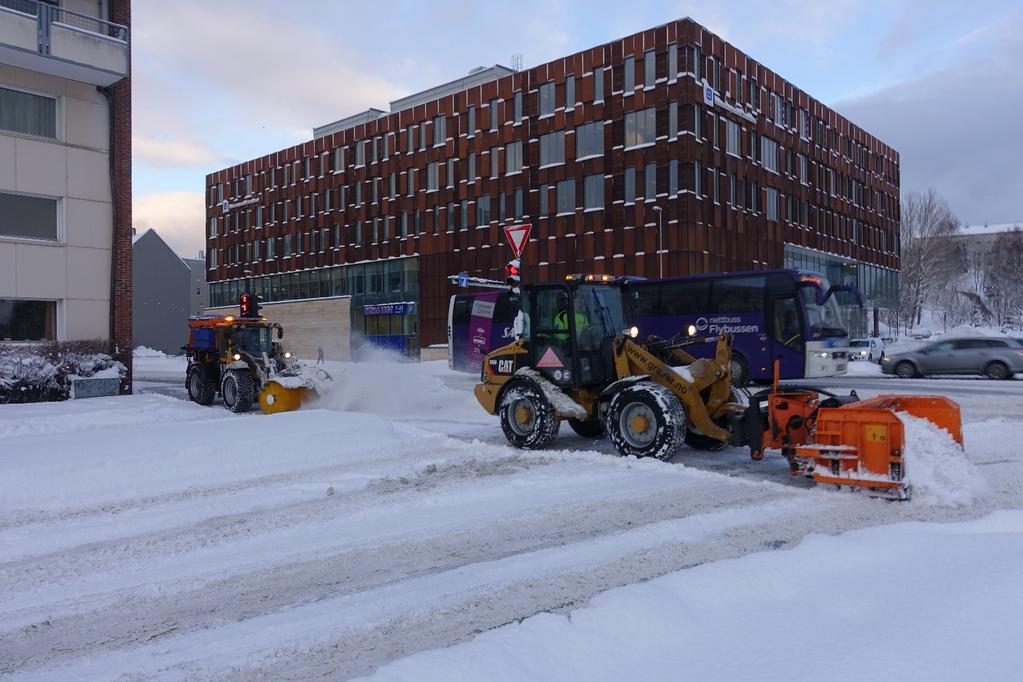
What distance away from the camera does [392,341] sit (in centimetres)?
5278

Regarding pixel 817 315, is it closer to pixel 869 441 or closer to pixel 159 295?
pixel 869 441

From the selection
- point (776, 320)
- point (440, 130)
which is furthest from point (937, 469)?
point (440, 130)

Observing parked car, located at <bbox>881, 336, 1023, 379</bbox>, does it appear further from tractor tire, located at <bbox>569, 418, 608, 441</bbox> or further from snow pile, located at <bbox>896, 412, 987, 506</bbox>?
snow pile, located at <bbox>896, 412, 987, 506</bbox>

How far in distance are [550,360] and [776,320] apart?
38.3 ft

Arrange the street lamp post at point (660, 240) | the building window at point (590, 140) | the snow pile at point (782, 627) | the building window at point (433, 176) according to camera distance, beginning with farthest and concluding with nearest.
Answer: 1. the building window at point (433, 176)
2. the building window at point (590, 140)
3. the street lamp post at point (660, 240)
4. the snow pile at point (782, 627)

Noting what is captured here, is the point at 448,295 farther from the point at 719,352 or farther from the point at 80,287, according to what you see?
the point at 719,352

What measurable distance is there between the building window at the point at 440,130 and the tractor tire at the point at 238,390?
3568 centimetres

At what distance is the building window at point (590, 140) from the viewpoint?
4084 cm

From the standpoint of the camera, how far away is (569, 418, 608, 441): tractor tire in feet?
37.3

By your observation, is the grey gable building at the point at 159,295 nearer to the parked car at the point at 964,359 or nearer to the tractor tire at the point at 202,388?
the tractor tire at the point at 202,388

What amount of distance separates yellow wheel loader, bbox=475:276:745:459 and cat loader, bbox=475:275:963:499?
0.01 meters

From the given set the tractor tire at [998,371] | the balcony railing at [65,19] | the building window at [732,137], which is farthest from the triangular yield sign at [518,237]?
the building window at [732,137]

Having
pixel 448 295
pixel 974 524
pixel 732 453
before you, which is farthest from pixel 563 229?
pixel 974 524

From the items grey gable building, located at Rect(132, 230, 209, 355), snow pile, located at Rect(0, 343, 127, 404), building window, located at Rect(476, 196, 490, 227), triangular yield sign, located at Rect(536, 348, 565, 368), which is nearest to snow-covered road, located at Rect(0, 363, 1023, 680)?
triangular yield sign, located at Rect(536, 348, 565, 368)
